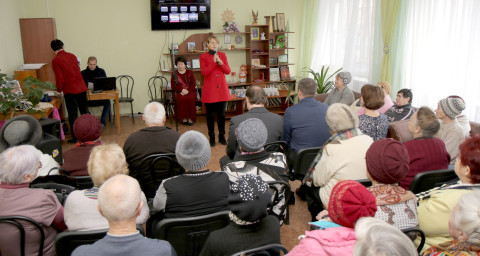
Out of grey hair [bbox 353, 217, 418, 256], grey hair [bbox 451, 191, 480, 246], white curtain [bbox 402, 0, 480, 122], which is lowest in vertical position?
grey hair [bbox 451, 191, 480, 246]

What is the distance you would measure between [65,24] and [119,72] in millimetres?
1229

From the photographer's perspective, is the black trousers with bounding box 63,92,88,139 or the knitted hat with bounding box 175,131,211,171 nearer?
the knitted hat with bounding box 175,131,211,171

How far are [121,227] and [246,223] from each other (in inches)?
20.2

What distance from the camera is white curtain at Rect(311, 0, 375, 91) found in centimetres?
614

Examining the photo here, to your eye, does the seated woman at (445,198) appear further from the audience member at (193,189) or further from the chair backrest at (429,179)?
the audience member at (193,189)

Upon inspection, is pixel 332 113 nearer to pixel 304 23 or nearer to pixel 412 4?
pixel 412 4

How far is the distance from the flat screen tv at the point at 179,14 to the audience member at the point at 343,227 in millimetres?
6295

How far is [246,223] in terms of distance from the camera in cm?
165

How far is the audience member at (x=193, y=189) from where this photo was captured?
202 centimetres

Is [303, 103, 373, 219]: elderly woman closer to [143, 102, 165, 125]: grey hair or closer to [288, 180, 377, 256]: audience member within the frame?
[288, 180, 377, 256]: audience member

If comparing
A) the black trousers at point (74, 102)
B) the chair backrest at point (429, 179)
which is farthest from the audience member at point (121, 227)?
the black trousers at point (74, 102)

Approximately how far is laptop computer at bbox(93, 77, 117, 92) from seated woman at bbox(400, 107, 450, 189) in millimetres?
4975

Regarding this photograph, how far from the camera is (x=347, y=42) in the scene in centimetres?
662

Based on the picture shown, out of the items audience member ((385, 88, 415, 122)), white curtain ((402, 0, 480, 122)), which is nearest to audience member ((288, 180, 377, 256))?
audience member ((385, 88, 415, 122))
